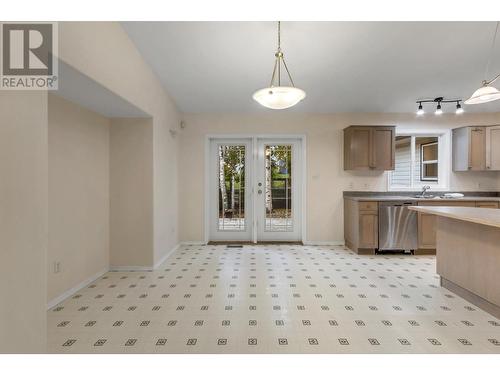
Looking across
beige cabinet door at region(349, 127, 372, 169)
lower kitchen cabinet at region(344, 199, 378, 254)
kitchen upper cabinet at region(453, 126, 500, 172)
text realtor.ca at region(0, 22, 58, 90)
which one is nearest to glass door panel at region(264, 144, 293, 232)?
beige cabinet door at region(349, 127, 372, 169)

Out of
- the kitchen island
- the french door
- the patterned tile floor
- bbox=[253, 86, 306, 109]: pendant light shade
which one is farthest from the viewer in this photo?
the french door

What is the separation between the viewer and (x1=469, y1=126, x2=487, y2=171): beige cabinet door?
4613mm

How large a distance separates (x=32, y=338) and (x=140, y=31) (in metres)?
2.65

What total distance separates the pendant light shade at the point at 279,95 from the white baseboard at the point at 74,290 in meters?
2.76

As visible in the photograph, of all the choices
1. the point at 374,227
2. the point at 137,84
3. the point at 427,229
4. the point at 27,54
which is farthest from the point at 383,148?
the point at 27,54

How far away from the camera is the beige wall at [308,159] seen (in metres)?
5.04

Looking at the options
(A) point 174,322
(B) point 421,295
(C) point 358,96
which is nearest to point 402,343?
(B) point 421,295

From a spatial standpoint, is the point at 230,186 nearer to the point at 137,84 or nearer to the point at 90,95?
the point at 137,84

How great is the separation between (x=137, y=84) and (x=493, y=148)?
227 inches

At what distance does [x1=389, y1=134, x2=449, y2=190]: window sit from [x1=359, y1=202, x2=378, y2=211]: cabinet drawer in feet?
3.12

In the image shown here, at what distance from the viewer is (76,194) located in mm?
2963

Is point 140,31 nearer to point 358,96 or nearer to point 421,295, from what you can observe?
point 358,96

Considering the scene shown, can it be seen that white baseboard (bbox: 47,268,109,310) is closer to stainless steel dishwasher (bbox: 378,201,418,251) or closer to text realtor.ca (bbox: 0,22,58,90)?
text realtor.ca (bbox: 0,22,58,90)
